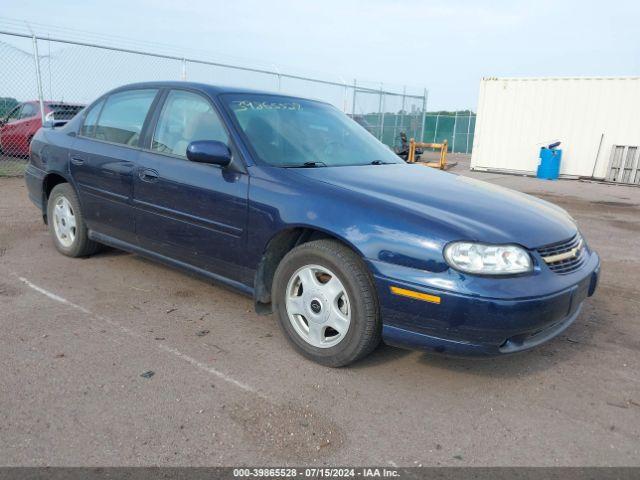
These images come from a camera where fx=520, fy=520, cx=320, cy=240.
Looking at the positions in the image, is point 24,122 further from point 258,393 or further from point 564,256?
point 564,256

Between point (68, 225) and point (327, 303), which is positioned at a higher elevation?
point (327, 303)

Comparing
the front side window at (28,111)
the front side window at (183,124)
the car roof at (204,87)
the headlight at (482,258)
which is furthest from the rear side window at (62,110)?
the headlight at (482,258)

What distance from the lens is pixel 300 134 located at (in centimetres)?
376

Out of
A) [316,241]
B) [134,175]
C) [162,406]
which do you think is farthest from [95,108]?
[162,406]

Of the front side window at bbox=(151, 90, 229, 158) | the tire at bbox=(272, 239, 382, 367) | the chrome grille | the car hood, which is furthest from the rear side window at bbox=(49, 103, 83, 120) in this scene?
the chrome grille

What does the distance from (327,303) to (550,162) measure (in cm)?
1437

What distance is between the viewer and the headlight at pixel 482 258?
8.43 feet

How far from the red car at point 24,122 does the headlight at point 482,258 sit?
33.2 feet

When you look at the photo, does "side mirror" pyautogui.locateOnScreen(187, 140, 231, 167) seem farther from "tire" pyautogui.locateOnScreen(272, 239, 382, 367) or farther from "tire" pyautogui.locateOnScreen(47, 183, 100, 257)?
"tire" pyautogui.locateOnScreen(47, 183, 100, 257)

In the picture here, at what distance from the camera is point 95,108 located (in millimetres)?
4656

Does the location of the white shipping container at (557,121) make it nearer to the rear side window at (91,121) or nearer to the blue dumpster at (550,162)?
the blue dumpster at (550,162)

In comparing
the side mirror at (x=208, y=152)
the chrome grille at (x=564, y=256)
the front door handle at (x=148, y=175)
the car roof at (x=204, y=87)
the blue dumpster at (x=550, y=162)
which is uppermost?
the car roof at (x=204, y=87)

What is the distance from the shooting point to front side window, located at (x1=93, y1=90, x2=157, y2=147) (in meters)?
4.09

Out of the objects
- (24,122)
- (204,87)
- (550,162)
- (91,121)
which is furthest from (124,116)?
(550,162)
